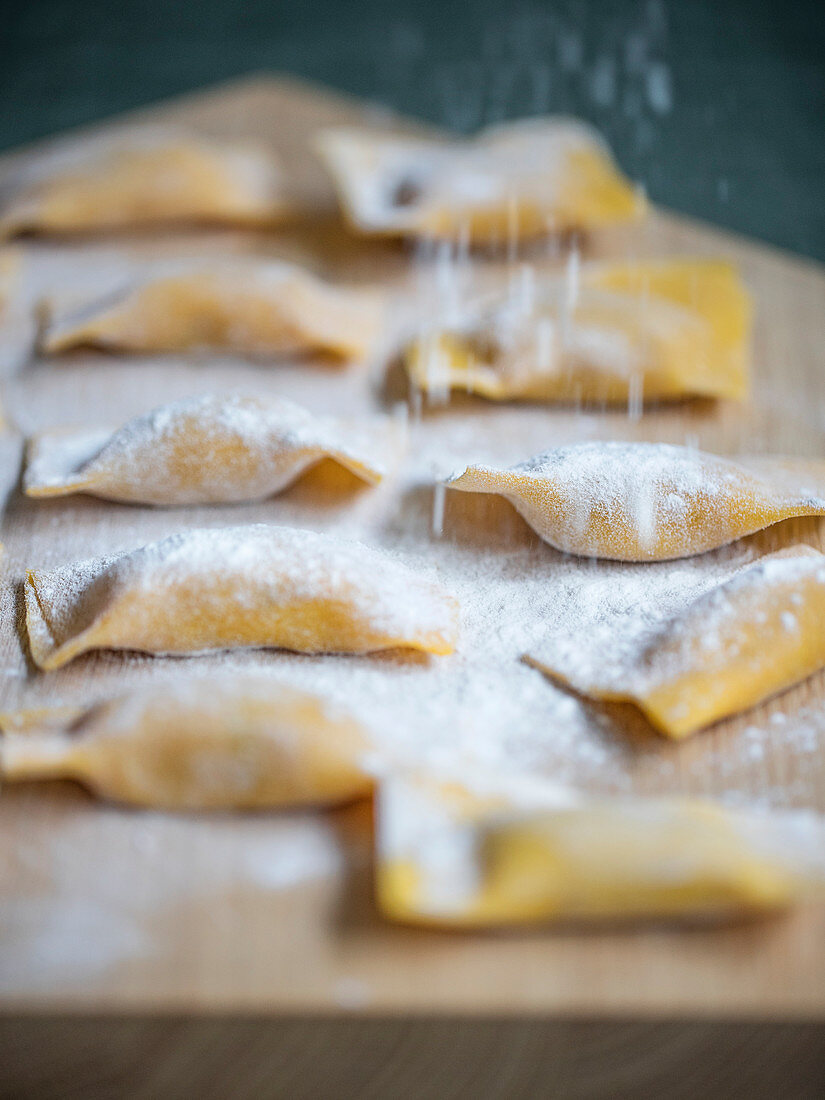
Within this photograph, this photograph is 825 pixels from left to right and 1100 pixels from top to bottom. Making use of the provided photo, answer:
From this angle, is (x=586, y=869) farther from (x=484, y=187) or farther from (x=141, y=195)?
(x=141, y=195)

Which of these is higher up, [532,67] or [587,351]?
[587,351]

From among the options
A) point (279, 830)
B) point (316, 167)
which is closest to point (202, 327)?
point (316, 167)

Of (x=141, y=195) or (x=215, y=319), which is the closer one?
(x=215, y=319)

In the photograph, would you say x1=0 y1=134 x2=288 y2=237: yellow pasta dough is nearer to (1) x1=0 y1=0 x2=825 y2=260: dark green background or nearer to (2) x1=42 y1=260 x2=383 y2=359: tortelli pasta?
(2) x1=42 y1=260 x2=383 y2=359: tortelli pasta

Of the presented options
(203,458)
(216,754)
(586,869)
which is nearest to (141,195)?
(203,458)

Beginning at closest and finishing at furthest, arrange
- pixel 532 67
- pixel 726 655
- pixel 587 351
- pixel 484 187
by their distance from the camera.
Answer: pixel 726 655 → pixel 587 351 → pixel 484 187 → pixel 532 67

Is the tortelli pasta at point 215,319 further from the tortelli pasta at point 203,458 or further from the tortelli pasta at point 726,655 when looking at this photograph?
the tortelli pasta at point 726,655

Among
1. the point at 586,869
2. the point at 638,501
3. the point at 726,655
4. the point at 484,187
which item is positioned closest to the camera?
the point at 586,869

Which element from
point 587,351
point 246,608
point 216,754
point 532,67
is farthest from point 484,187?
point 532,67

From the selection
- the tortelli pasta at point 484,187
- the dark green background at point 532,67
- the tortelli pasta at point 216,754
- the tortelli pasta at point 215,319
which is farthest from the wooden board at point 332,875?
the dark green background at point 532,67
